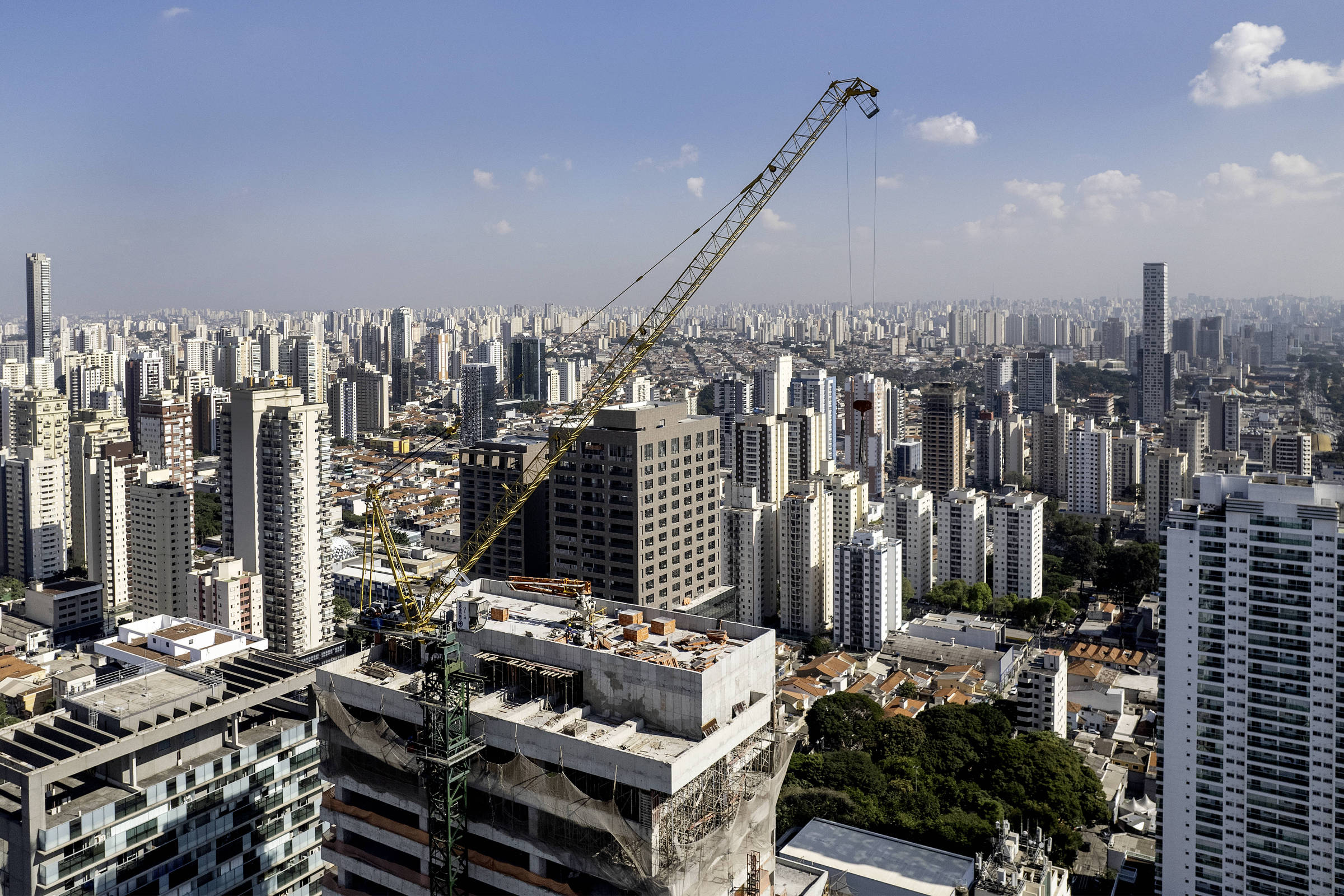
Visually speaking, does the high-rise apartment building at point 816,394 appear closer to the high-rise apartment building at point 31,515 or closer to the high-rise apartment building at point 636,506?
the high-rise apartment building at point 636,506

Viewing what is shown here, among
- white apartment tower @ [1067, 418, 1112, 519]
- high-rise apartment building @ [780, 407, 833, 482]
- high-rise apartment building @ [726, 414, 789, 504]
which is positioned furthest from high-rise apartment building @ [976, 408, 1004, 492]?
high-rise apartment building @ [726, 414, 789, 504]

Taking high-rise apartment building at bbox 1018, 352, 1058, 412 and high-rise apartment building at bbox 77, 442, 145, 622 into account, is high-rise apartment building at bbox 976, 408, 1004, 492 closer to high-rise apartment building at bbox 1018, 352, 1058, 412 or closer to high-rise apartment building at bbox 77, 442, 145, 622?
high-rise apartment building at bbox 1018, 352, 1058, 412

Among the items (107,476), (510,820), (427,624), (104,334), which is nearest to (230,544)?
(107,476)

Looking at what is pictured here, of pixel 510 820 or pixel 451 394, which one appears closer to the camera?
pixel 510 820

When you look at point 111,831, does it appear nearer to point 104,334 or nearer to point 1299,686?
point 1299,686

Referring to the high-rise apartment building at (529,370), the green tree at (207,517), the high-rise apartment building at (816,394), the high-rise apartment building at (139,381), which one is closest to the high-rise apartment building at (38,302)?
the high-rise apartment building at (139,381)

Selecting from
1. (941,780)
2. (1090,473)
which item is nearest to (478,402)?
(1090,473)
